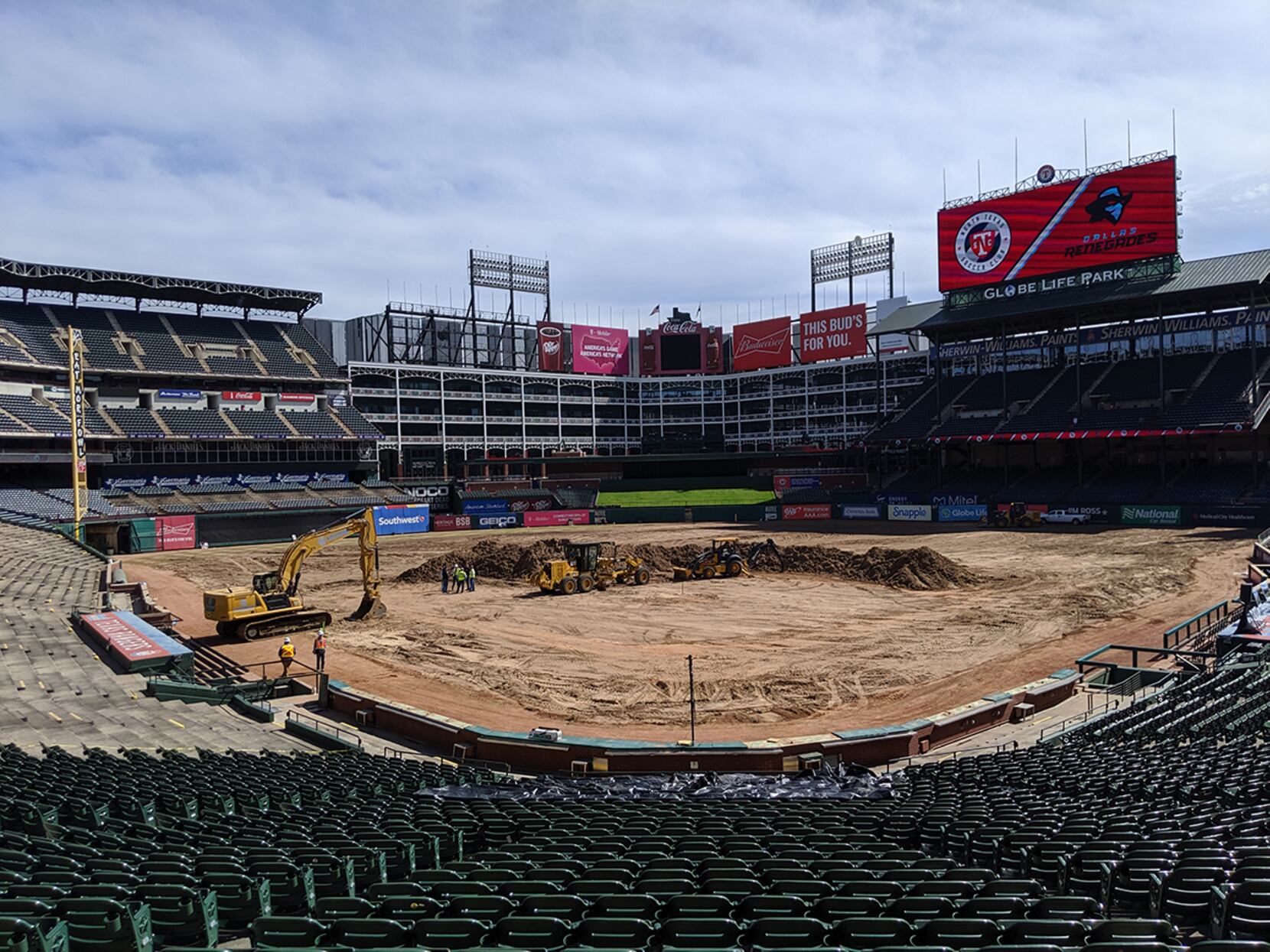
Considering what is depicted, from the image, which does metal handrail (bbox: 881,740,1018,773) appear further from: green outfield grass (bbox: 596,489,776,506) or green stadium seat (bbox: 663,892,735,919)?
green outfield grass (bbox: 596,489,776,506)

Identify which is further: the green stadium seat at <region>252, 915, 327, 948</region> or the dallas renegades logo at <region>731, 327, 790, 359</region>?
the dallas renegades logo at <region>731, 327, 790, 359</region>

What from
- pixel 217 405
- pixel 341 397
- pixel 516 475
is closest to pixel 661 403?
pixel 516 475

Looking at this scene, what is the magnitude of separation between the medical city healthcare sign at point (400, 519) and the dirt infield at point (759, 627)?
1776 cm

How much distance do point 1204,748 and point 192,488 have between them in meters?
75.4

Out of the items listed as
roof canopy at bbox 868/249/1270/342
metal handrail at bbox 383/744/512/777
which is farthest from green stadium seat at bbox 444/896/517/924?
roof canopy at bbox 868/249/1270/342

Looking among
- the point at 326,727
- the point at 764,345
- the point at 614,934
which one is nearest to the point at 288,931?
the point at 614,934

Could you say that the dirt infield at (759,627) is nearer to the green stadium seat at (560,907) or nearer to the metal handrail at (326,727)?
the metal handrail at (326,727)

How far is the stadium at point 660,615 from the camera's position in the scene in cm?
845

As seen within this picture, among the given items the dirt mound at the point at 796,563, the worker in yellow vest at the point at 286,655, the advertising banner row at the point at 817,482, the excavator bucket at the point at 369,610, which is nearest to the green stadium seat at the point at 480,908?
the worker in yellow vest at the point at 286,655

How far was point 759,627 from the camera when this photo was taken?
36719mm

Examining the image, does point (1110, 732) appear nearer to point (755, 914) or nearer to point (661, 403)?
point (755, 914)

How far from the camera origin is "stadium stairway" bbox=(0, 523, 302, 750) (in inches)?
795

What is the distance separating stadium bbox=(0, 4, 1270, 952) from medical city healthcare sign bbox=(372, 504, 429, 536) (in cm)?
64

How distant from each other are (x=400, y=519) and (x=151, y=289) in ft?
103
